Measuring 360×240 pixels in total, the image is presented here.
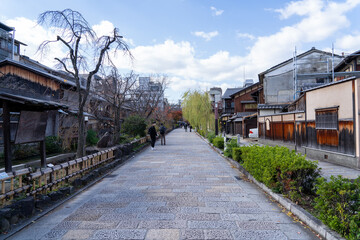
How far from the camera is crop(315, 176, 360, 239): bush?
3.44 meters

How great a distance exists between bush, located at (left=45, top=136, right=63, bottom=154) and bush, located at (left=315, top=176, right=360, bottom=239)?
13.7m

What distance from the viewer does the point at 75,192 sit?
22.1ft

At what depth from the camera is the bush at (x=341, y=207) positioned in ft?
11.3

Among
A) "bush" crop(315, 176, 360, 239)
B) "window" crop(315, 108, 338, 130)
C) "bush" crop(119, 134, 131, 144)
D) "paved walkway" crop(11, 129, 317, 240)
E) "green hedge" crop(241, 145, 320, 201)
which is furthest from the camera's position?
"bush" crop(119, 134, 131, 144)

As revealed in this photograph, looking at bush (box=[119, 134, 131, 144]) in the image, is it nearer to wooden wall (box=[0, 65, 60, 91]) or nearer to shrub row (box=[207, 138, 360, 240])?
wooden wall (box=[0, 65, 60, 91])

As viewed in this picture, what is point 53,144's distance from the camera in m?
14.0

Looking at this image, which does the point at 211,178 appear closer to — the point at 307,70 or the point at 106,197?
the point at 106,197

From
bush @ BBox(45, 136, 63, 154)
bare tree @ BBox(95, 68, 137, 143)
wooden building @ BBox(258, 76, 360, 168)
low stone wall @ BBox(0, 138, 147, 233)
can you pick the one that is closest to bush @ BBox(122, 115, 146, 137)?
bare tree @ BBox(95, 68, 137, 143)

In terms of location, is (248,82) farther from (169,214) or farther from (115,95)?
(169,214)

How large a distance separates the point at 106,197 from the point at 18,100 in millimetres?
3179

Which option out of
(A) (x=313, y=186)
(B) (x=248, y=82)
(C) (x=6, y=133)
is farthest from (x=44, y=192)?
(B) (x=248, y=82)

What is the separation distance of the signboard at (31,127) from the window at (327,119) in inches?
446

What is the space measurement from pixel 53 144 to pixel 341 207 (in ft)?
46.2

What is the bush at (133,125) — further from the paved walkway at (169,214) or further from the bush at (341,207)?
the bush at (341,207)
